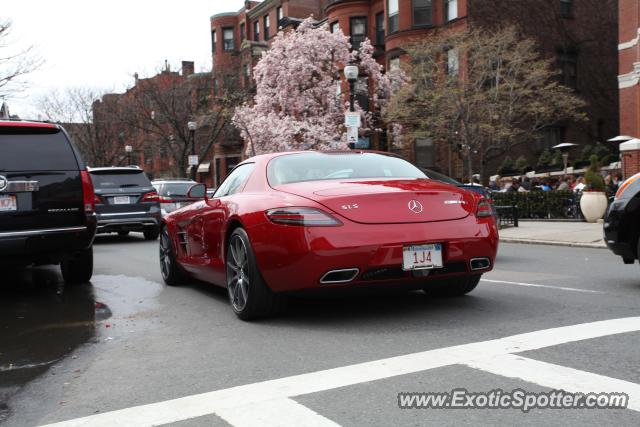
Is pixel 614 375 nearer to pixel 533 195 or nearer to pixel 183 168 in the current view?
pixel 533 195

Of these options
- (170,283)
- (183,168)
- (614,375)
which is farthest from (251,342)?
(183,168)

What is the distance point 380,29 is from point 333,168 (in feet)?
111

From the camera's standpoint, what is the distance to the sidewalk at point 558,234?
13.8 m

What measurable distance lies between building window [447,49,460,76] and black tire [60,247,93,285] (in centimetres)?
2096

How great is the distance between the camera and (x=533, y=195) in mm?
20953

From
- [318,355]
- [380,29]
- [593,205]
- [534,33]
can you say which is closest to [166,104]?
[380,29]

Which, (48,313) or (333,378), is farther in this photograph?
(48,313)

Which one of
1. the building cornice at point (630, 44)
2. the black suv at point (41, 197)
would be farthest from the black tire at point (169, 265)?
the building cornice at point (630, 44)

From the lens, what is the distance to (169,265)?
8453 mm

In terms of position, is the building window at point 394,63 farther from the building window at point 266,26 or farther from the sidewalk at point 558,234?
the building window at point 266,26

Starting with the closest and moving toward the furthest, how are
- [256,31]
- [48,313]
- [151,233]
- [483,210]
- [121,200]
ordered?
[483,210] < [48,313] < [121,200] < [151,233] < [256,31]

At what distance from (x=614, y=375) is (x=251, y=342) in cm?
256

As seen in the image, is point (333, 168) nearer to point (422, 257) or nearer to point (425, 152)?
point (422, 257)

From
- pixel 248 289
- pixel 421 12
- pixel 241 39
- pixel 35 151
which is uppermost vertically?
pixel 241 39
